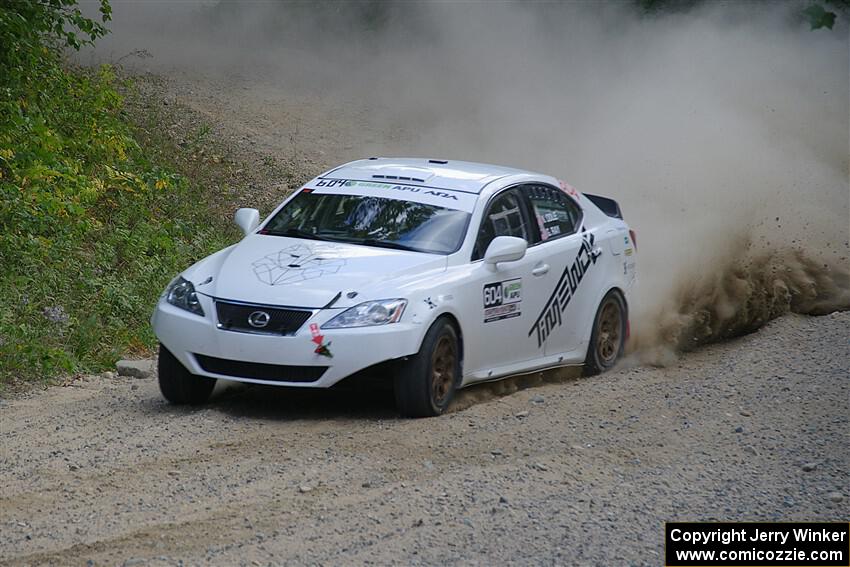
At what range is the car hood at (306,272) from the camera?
8.74m

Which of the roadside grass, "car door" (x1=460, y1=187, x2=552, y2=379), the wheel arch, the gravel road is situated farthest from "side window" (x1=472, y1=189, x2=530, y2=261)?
the roadside grass

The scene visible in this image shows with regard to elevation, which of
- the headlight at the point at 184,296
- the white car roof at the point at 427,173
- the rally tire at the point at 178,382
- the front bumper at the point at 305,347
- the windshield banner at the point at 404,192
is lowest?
the rally tire at the point at 178,382

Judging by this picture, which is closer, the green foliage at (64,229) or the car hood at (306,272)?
the car hood at (306,272)

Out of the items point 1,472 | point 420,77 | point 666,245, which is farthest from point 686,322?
point 420,77

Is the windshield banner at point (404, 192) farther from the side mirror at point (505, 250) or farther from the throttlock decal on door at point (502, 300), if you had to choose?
the throttlock decal on door at point (502, 300)

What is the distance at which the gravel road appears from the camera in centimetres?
632

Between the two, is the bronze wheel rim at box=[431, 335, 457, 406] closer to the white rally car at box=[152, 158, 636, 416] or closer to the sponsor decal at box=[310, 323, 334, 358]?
the white rally car at box=[152, 158, 636, 416]

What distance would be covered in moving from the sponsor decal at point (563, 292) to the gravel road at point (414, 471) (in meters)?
0.48

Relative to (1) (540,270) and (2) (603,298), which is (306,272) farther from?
(2) (603,298)

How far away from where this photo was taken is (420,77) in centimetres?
2730

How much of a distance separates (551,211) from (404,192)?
4.52 ft

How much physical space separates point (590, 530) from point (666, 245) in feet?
28.5

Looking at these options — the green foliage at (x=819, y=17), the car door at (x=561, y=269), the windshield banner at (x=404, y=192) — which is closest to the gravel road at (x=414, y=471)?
the car door at (x=561, y=269)

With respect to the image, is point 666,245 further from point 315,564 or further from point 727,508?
point 315,564
